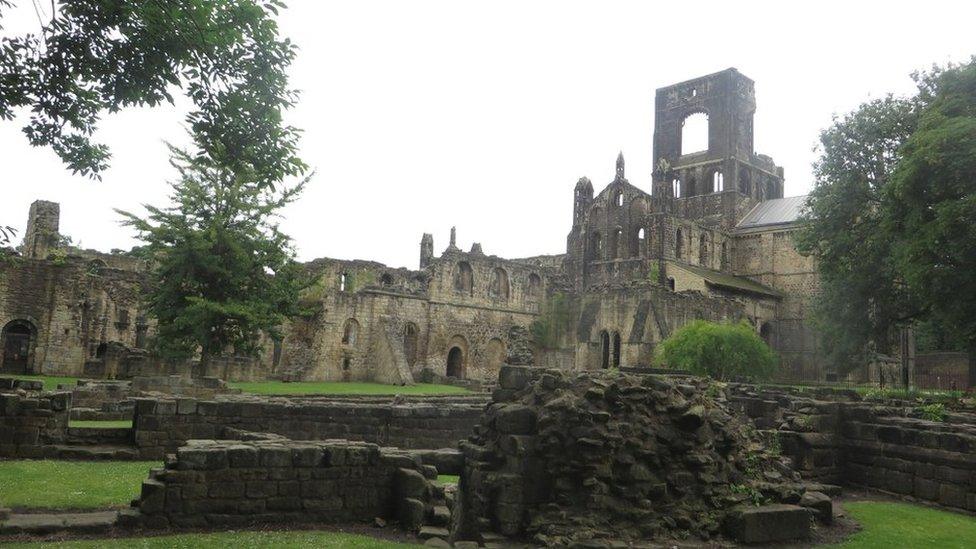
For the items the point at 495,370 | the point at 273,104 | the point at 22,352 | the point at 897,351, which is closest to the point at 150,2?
the point at 273,104

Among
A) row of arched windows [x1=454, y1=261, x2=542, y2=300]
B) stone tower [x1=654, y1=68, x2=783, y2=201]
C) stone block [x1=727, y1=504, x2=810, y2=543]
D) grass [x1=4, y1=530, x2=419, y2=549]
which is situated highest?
A: stone tower [x1=654, y1=68, x2=783, y2=201]

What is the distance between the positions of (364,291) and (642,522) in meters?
32.6

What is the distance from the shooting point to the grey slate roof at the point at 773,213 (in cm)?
6156

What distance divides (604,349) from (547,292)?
5878 mm

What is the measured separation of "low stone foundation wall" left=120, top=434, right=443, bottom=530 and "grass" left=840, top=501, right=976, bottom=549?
19.7 ft

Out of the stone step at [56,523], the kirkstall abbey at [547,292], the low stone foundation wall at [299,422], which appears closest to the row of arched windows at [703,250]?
the kirkstall abbey at [547,292]

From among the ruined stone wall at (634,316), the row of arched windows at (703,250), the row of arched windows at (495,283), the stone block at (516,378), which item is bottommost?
the stone block at (516,378)

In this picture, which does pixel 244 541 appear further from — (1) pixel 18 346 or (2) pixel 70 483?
(1) pixel 18 346

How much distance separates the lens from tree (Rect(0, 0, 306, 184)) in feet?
28.7

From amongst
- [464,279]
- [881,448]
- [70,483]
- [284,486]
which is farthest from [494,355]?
[284,486]

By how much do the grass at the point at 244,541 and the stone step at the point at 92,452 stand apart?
582cm

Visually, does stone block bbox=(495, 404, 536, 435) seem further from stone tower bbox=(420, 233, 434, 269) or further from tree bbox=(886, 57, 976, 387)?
stone tower bbox=(420, 233, 434, 269)

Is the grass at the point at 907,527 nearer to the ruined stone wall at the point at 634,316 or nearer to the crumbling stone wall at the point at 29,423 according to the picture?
the crumbling stone wall at the point at 29,423

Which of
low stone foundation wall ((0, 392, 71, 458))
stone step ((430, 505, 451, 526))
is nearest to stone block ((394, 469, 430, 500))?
stone step ((430, 505, 451, 526))
